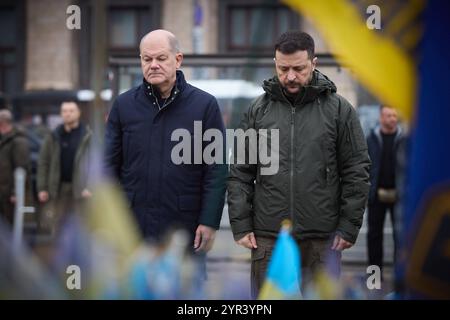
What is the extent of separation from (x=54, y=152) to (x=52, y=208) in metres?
0.31

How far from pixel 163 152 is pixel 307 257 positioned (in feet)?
2.14

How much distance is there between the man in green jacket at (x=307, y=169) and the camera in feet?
10.3

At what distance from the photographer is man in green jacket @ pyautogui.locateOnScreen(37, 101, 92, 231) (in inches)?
157

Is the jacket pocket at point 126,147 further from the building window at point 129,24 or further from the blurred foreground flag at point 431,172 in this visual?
the blurred foreground flag at point 431,172

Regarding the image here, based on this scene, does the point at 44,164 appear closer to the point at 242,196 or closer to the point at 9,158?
the point at 9,158

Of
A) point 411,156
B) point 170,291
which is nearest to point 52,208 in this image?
point 170,291

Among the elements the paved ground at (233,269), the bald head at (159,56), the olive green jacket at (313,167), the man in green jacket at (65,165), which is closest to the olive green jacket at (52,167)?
the man in green jacket at (65,165)

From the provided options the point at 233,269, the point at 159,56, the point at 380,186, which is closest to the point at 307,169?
the point at 159,56

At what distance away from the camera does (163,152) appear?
3.28 m

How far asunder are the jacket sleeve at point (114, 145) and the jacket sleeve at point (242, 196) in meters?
0.45

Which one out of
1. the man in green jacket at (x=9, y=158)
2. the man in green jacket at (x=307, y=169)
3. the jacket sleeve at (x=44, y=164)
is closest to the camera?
the man in green jacket at (x=307, y=169)

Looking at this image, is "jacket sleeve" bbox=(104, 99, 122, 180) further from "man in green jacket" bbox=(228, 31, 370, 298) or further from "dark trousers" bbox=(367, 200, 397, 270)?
"dark trousers" bbox=(367, 200, 397, 270)

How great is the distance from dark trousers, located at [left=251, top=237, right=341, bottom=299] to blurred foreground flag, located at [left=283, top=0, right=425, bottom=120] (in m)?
0.56

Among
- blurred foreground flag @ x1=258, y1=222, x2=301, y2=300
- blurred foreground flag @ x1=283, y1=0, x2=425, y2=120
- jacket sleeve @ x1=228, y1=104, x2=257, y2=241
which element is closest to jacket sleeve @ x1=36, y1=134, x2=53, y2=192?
jacket sleeve @ x1=228, y1=104, x2=257, y2=241
